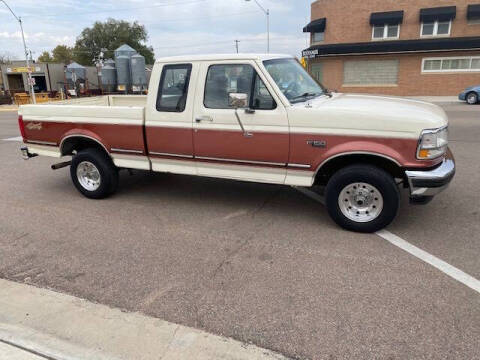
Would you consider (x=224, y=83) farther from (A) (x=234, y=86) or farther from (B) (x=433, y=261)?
(B) (x=433, y=261)

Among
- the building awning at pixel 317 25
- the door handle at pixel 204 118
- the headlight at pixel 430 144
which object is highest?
the building awning at pixel 317 25

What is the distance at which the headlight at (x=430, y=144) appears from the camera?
4184 mm

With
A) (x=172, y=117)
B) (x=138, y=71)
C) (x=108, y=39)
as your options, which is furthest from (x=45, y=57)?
(x=172, y=117)

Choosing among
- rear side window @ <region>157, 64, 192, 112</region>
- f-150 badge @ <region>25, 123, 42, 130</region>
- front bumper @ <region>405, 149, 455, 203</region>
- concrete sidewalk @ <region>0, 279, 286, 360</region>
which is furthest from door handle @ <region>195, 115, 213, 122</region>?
f-150 badge @ <region>25, 123, 42, 130</region>

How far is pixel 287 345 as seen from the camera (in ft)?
9.41

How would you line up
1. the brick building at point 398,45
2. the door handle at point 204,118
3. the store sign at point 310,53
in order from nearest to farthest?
the door handle at point 204,118 → the brick building at point 398,45 → the store sign at point 310,53

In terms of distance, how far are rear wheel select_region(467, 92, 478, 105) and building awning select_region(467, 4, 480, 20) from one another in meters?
7.81

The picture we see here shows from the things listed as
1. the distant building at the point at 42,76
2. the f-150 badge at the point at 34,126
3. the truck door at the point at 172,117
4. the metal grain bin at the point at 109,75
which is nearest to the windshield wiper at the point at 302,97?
the truck door at the point at 172,117

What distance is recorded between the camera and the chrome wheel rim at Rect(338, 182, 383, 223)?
4609 millimetres

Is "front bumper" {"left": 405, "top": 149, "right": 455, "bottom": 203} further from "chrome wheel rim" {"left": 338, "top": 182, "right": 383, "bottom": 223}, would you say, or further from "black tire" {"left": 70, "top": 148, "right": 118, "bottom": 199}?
"black tire" {"left": 70, "top": 148, "right": 118, "bottom": 199}

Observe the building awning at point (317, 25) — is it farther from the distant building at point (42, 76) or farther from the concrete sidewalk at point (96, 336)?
the concrete sidewalk at point (96, 336)

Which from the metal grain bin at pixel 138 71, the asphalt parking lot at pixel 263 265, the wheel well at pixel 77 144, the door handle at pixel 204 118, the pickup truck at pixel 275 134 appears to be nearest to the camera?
the asphalt parking lot at pixel 263 265

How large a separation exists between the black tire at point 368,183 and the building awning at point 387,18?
1125 inches

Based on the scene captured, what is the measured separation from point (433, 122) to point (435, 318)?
2.06m
